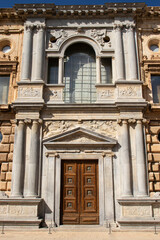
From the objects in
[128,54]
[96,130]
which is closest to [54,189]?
[96,130]

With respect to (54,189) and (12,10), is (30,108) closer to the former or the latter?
(54,189)

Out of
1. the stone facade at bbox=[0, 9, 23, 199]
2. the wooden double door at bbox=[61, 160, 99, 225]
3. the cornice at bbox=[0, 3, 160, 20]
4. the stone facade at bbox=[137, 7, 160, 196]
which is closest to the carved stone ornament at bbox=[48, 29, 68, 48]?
the cornice at bbox=[0, 3, 160, 20]

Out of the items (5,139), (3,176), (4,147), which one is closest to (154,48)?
(5,139)

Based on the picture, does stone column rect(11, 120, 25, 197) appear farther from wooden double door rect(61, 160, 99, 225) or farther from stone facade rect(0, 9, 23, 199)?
wooden double door rect(61, 160, 99, 225)

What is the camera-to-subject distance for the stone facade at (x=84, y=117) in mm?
12703

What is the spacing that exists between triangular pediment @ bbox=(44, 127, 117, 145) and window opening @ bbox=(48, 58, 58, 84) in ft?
11.2

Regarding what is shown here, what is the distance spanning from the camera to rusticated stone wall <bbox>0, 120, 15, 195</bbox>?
13393 mm

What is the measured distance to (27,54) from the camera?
15086 mm

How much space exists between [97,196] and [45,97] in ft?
19.3

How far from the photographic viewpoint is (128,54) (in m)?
15.2

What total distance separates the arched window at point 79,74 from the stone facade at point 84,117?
0.19 metres

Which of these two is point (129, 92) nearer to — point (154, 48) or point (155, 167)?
point (154, 48)

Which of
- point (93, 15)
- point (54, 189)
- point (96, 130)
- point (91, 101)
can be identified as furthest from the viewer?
point (93, 15)

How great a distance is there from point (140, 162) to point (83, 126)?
11.2 feet
